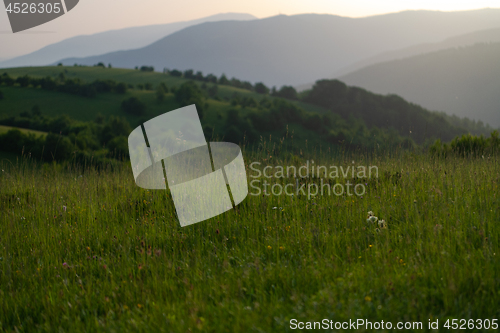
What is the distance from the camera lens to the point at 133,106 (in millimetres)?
81375

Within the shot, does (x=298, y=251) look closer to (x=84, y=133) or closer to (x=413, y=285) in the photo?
(x=413, y=285)

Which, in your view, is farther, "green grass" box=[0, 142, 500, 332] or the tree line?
the tree line

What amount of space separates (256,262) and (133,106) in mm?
84984

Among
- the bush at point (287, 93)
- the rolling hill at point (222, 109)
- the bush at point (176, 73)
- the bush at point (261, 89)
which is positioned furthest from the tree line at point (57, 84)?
the bush at point (287, 93)

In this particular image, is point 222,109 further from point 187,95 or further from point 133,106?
point 133,106

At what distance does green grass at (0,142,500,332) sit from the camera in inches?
89.0

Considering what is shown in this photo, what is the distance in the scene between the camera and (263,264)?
2.96 metres

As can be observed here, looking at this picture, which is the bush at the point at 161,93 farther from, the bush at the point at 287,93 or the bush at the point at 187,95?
the bush at the point at 287,93

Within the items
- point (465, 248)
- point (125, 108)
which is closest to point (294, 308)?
point (465, 248)

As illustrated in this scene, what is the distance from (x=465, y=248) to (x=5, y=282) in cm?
427

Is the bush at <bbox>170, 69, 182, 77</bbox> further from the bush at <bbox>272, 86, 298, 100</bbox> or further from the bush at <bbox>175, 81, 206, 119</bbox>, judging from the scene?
the bush at <bbox>272, 86, 298, 100</bbox>

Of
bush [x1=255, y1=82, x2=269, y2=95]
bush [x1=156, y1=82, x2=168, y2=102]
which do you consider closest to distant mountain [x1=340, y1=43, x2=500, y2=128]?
bush [x1=255, y1=82, x2=269, y2=95]

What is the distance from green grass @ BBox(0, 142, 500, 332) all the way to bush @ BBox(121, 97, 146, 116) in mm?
81519

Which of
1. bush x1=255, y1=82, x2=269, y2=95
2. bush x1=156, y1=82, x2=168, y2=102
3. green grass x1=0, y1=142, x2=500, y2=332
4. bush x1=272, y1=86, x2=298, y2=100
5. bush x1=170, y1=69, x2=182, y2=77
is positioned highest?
bush x1=170, y1=69, x2=182, y2=77
